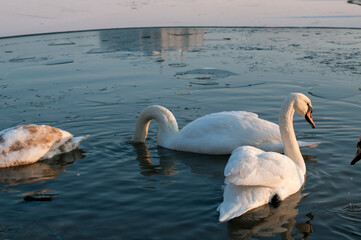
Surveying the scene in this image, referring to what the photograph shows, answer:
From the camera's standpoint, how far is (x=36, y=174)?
6.64m

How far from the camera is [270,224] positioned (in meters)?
4.70

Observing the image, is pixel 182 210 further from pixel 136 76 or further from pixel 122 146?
pixel 136 76

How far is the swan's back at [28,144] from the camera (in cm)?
697

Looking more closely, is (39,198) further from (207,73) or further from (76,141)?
(207,73)

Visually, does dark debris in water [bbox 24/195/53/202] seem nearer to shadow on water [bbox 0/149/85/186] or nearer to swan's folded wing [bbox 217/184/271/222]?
shadow on water [bbox 0/149/85/186]

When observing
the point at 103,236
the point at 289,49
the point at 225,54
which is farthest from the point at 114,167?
the point at 289,49

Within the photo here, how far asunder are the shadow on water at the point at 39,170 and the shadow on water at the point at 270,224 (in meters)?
3.03

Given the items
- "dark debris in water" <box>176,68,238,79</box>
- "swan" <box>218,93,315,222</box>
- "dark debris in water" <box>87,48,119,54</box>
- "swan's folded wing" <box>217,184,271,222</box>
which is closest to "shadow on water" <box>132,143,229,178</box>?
"swan" <box>218,93,315,222</box>

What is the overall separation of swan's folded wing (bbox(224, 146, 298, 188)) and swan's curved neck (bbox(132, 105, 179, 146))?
2728 mm

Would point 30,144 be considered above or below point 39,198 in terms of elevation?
above

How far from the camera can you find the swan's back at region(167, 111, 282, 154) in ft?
23.4

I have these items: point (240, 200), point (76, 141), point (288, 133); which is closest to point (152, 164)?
point (76, 141)

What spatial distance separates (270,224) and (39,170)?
377 cm

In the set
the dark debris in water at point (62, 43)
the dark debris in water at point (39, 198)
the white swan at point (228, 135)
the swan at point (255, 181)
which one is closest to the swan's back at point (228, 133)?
the white swan at point (228, 135)
